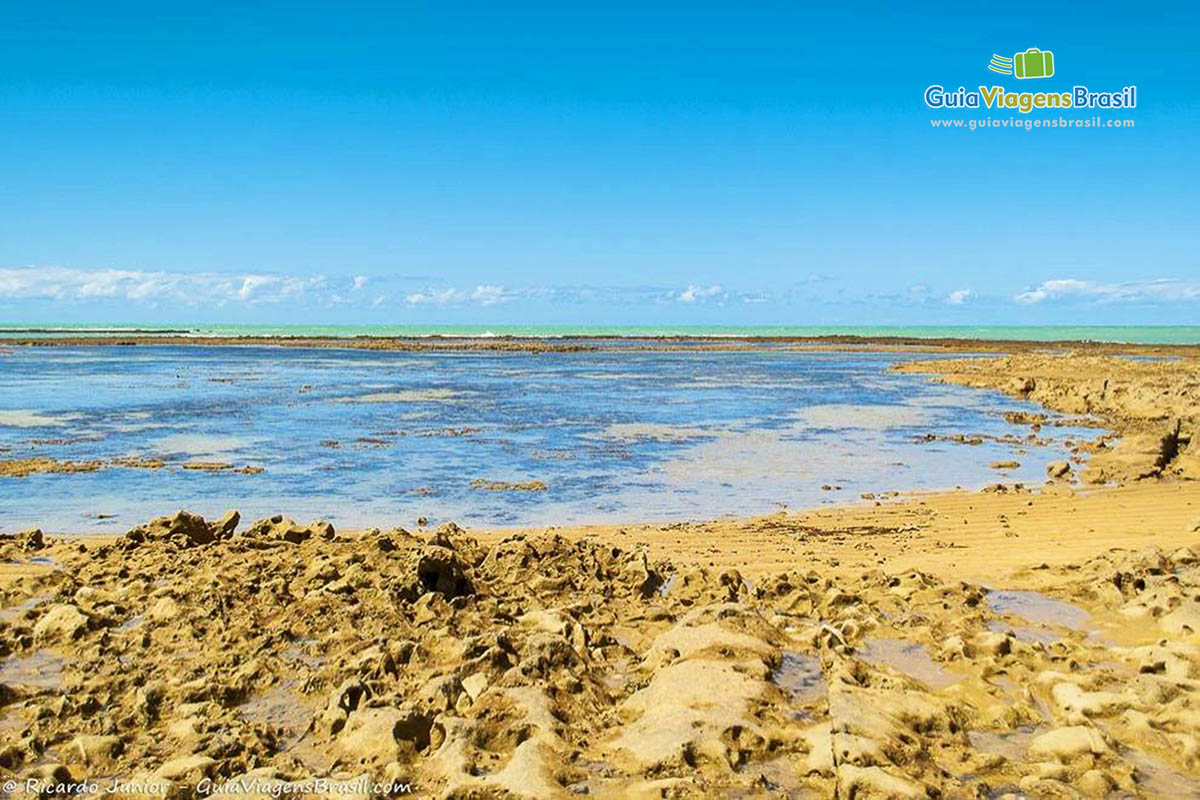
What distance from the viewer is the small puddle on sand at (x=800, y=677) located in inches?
192

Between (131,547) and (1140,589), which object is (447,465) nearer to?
(131,547)

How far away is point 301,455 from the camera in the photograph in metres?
15.6

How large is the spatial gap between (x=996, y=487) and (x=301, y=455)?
1132 centimetres

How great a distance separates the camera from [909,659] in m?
5.62

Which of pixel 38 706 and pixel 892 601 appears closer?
pixel 38 706

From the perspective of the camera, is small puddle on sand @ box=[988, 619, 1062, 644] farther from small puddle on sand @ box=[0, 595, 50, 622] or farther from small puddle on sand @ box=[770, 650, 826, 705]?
small puddle on sand @ box=[0, 595, 50, 622]

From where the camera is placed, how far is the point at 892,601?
21.9 feet

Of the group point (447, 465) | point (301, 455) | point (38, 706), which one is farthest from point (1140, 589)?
point (301, 455)

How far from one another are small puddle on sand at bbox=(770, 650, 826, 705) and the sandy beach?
17 millimetres

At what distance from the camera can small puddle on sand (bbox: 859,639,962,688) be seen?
17.5 ft

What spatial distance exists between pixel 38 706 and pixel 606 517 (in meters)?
6.87

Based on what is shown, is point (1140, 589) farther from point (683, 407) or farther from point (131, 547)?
point (683, 407)

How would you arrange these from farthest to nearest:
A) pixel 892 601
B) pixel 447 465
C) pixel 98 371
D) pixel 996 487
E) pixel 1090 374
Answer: pixel 98 371
pixel 1090 374
pixel 447 465
pixel 996 487
pixel 892 601

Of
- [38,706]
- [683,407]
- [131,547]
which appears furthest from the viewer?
[683,407]
